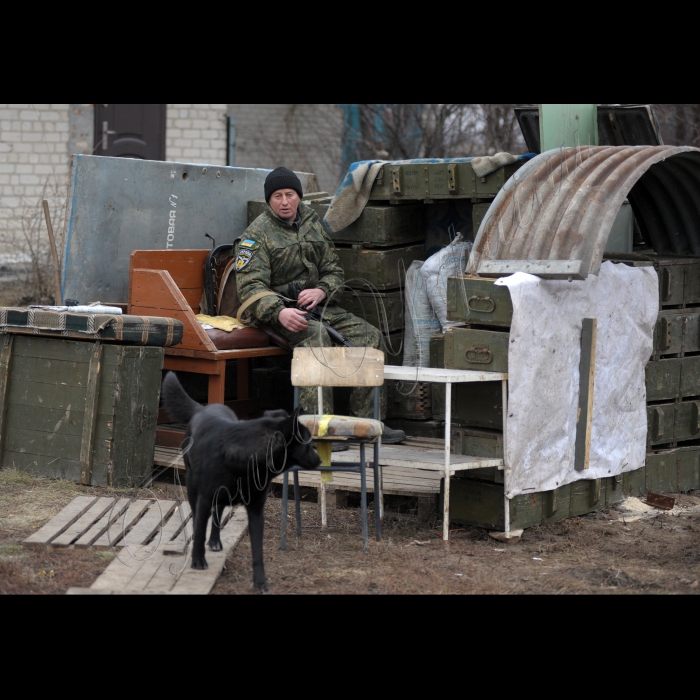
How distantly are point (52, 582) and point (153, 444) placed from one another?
2.23 meters

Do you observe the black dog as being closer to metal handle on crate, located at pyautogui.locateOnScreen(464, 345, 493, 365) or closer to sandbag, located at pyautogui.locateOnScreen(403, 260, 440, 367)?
metal handle on crate, located at pyautogui.locateOnScreen(464, 345, 493, 365)

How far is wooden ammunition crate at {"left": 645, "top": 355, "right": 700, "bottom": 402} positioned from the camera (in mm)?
7159

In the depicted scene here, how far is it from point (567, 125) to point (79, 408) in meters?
4.15

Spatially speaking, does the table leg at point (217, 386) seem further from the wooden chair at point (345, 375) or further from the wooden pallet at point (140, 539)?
the wooden chair at point (345, 375)

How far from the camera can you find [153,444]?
7125 millimetres

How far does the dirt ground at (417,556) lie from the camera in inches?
202

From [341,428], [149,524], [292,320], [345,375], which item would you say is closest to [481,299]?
[345,375]

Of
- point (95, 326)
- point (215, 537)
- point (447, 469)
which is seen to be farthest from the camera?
point (95, 326)

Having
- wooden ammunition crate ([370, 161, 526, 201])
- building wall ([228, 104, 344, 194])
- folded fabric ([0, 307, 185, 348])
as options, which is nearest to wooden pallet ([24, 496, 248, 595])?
folded fabric ([0, 307, 185, 348])

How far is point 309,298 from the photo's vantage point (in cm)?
753

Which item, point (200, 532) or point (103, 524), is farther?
point (103, 524)

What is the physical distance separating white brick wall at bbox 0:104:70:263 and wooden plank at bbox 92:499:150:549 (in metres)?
8.50

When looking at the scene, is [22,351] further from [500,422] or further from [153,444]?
[500,422]

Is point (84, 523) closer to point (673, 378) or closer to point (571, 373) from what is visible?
point (571, 373)
